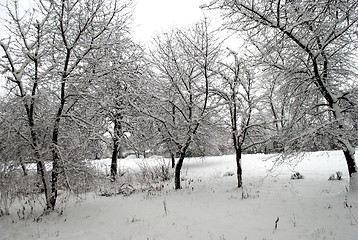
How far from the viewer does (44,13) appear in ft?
23.0

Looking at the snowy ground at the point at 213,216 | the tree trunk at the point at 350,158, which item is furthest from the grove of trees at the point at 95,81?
the snowy ground at the point at 213,216

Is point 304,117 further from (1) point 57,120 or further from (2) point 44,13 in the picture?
(2) point 44,13

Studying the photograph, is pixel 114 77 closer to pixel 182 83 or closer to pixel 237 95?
pixel 182 83

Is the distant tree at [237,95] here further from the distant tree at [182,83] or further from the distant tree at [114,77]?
the distant tree at [114,77]

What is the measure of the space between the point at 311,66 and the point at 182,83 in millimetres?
5227

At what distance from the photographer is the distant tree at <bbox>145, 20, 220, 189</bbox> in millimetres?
9836

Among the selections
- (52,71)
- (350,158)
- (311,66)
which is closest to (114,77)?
(52,71)

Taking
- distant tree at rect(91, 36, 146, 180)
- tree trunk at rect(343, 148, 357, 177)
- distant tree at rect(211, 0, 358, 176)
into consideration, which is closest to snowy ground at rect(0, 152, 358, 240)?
tree trunk at rect(343, 148, 357, 177)

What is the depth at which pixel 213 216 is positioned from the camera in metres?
6.59

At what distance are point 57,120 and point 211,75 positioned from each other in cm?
612

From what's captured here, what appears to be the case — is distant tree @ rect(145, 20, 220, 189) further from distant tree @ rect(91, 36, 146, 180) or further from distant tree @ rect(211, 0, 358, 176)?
distant tree @ rect(211, 0, 358, 176)

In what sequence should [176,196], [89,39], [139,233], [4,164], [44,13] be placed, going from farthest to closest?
[176,196] → [89,39] → [44,13] → [4,164] → [139,233]

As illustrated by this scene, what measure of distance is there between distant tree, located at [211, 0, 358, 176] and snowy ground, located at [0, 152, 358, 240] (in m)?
1.70

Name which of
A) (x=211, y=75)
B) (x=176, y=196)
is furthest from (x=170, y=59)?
(x=176, y=196)
